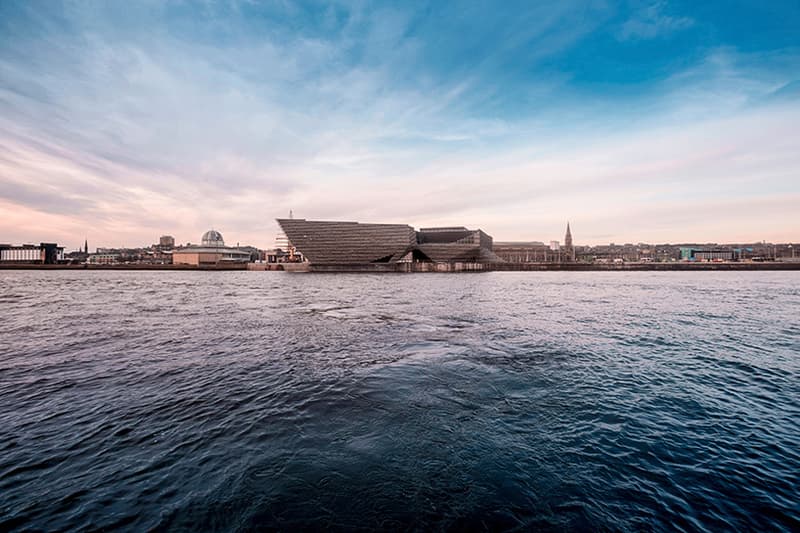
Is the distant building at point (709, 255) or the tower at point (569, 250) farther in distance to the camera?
the tower at point (569, 250)

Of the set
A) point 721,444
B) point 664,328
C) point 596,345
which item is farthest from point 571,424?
point 664,328

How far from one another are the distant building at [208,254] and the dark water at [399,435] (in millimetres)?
139989

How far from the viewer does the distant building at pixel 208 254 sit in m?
140

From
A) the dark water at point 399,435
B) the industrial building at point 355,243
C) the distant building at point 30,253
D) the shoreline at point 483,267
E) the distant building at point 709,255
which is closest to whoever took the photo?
the dark water at point 399,435

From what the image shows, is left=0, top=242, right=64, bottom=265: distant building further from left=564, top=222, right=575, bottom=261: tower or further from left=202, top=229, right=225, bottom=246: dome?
left=564, top=222, right=575, bottom=261: tower

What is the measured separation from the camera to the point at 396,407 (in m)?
7.53

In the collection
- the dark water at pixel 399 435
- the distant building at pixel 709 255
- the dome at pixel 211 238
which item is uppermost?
the dome at pixel 211 238

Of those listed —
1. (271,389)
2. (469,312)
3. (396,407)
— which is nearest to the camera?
(396,407)

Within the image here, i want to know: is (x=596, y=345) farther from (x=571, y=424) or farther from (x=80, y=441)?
(x=80, y=441)

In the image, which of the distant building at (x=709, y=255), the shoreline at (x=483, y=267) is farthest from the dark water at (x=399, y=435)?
the distant building at (x=709, y=255)

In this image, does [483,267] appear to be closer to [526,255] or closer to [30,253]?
[526,255]

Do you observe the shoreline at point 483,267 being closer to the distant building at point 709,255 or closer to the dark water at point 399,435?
the distant building at point 709,255

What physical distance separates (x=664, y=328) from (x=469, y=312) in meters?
9.53

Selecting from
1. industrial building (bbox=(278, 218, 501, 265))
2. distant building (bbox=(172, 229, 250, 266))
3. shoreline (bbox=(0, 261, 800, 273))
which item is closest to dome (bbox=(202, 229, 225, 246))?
distant building (bbox=(172, 229, 250, 266))
